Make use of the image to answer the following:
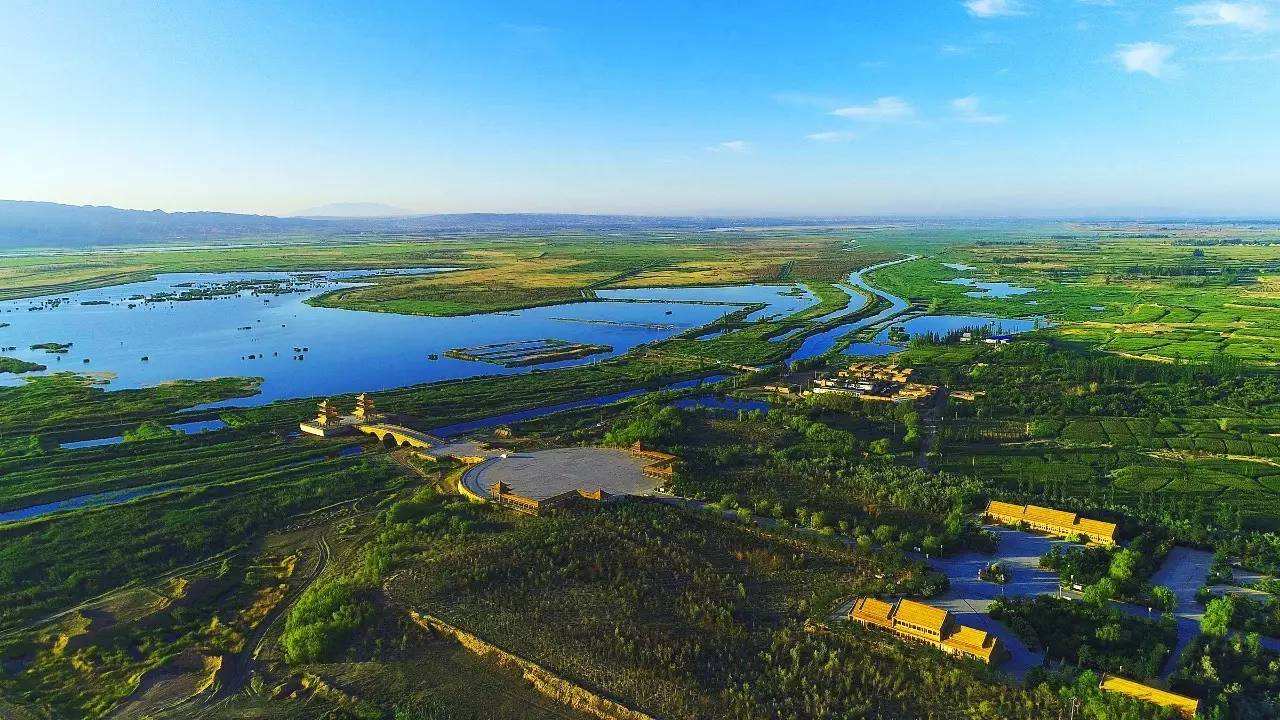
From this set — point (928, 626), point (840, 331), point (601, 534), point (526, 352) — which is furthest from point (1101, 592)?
point (840, 331)

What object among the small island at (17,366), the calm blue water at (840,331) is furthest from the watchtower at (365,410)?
the small island at (17,366)

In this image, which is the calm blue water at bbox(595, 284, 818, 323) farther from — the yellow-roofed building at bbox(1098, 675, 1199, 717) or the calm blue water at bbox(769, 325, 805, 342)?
the yellow-roofed building at bbox(1098, 675, 1199, 717)

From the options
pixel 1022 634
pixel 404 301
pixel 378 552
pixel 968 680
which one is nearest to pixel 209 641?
pixel 378 552

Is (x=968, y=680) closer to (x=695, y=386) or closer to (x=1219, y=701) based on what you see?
(x=1219, y=701)

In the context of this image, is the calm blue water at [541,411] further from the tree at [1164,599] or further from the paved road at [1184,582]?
the tree at [1164,599]

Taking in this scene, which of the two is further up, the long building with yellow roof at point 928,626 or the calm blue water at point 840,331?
the calm blue water at point 840,331
